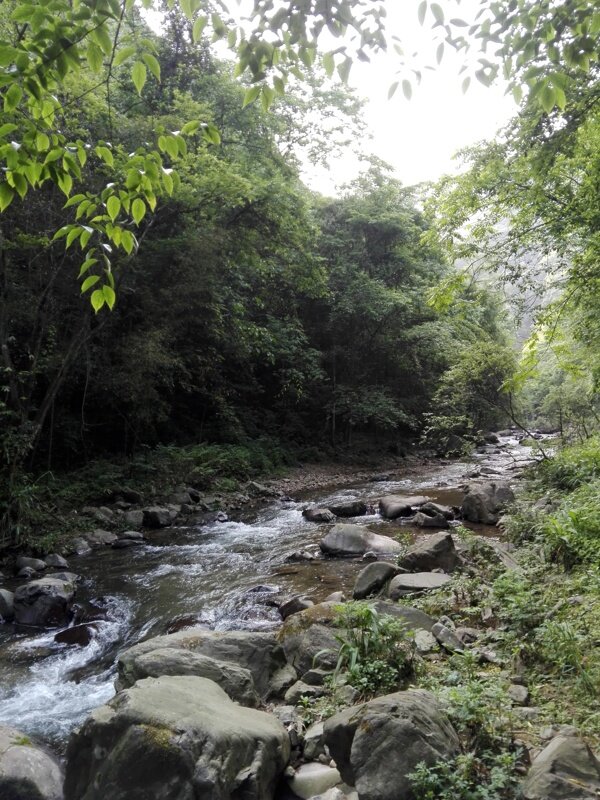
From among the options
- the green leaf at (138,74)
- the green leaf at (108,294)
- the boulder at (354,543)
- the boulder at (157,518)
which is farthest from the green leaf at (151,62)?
the boulder at (157,518)

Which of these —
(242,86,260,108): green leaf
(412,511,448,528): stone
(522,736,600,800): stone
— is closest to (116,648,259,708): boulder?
(522,736,600,800): stone

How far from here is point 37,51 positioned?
1591mm

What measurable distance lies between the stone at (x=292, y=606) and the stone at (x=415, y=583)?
961 millimetres

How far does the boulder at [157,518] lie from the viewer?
441 inches

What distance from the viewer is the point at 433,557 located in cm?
670

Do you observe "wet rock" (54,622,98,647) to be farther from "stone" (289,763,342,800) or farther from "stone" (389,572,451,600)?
"stone" (289,763,342,800)

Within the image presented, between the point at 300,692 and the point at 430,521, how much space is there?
6436 millimetres

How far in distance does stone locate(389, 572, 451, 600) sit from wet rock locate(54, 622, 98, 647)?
3.18 m

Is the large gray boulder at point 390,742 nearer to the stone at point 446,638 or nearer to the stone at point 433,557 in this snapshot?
the stone at point 446,638

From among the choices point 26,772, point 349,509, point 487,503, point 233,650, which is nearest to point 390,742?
point 233,650

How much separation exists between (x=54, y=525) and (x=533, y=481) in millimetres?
8512

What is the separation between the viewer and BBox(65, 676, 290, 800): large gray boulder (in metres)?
2.78

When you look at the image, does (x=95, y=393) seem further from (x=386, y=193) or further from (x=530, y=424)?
(x=530, y=424)

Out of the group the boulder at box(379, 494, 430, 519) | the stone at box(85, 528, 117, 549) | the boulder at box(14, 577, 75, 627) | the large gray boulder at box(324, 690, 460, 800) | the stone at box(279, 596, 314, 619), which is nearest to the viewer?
the large gray boulder at box(324, 690, 460, 800)
